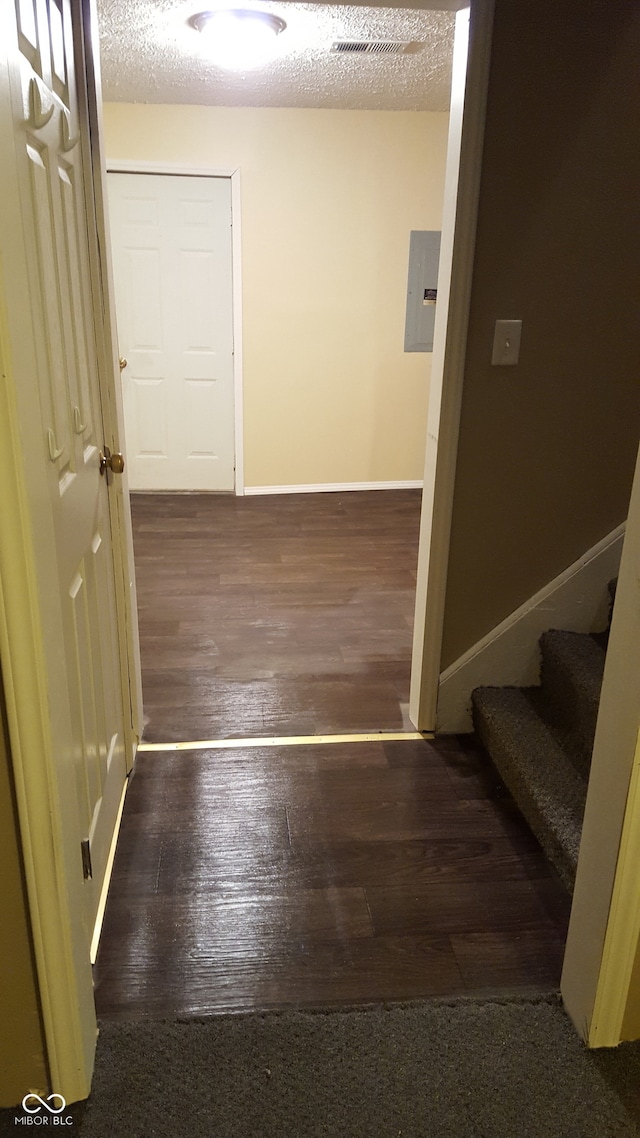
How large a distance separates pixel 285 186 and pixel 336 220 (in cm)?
37

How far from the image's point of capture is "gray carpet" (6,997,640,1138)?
132 centimetres

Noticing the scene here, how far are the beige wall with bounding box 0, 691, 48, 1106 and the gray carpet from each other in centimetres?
13

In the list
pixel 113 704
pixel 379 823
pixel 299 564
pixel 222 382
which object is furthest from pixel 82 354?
pixel 222 382

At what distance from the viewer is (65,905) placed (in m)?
1.25

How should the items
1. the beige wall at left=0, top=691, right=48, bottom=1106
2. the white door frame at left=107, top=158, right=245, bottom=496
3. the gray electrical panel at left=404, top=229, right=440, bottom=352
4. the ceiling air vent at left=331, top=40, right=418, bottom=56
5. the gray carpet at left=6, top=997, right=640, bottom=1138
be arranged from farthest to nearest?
the gray electrical panel at left=404, top=229, right=440, bottom=352 < the white door frame at left=107, top=158, right=245, bottom=496 < the ceiling air vent at left=331, top=40, right=418, bottom=56 < the gray carpet at left=6, top=997, right=640, bottom=1138 < the beige wall at left=0, top=691, right=48, bottom=1106

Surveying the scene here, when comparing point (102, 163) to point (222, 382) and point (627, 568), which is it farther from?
point (222, 382)

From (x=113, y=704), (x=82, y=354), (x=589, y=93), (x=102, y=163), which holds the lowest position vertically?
(x=113, y=704)

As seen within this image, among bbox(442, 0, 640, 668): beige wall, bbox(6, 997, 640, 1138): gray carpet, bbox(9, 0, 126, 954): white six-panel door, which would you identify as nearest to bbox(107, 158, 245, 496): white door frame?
bbox(442, 0, 640, 668): beige wall

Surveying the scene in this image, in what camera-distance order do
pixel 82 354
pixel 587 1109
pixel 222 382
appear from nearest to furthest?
1. pixel 587 1109
2. pixel 82 354
3. pixel 222 382

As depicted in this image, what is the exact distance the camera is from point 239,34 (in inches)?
135

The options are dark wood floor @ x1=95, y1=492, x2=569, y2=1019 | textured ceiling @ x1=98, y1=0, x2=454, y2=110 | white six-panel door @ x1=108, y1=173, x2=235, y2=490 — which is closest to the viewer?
dark wood floor @ x1=95, y1=492, x2=569, y2=1019

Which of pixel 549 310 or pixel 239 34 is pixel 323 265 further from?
pixel 549 310

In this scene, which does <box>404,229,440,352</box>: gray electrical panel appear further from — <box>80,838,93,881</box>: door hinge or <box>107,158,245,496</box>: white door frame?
<box>80,838,93,881</box>: door hinge

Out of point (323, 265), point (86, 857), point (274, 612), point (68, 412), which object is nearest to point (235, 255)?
point (323, 265)
